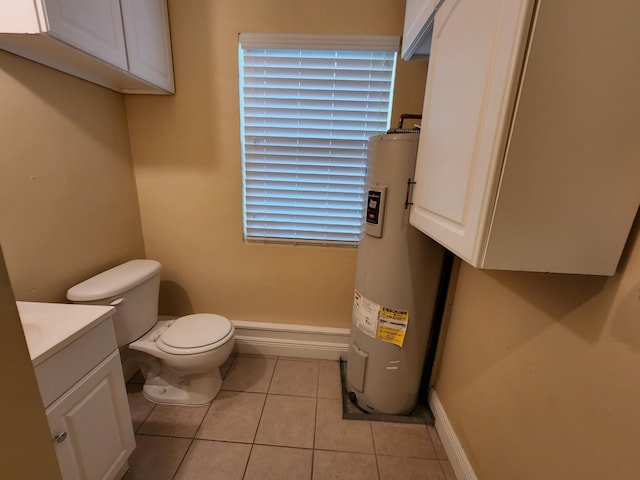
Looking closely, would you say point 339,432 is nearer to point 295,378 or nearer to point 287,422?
point 287,422

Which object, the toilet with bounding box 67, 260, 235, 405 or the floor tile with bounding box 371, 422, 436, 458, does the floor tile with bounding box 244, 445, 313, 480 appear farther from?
the toilet with bounding box 67, 260, 235, 405

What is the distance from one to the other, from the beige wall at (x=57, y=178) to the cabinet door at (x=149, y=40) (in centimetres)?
30

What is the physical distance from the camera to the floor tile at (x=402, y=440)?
1.36 m

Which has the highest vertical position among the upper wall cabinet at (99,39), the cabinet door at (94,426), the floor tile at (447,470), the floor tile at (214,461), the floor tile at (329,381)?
the upper wall cabinet at (99,39)

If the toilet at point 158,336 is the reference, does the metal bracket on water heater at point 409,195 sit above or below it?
above

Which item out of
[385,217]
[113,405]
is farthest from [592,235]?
[113,405]

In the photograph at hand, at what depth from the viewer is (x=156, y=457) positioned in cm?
129

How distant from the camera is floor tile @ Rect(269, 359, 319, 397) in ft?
5.57

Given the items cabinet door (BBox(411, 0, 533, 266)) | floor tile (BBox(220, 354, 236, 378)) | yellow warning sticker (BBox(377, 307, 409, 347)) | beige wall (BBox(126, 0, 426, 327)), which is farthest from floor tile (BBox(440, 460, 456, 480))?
floor tile (BBox(220, 354, 236, 378))

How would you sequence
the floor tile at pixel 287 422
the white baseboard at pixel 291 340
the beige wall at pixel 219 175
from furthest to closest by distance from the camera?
the white baseboard at pixel 291 340
the beige wall at pixel 219 175
the floor tile at pixel 287 422

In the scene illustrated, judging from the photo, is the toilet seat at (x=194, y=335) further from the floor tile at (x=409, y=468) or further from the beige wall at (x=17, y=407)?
the floor tile at (x=409, y=468)

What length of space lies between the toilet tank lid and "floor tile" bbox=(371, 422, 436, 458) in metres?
1.48

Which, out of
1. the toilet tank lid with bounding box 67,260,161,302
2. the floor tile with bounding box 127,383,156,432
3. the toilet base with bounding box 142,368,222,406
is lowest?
the floor tile with bounding box 127,383,156,432

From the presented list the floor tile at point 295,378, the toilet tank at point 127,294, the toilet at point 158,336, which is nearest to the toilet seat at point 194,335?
the toilet at point 158,336
